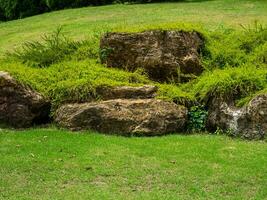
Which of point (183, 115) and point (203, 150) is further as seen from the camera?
point (183, 115)

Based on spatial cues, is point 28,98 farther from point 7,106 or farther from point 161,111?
point 161,111

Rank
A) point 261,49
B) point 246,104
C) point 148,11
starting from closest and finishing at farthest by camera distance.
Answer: point 246,104, point 261,49, point 148,11

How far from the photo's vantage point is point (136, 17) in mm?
20469

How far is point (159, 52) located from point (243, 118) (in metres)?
2.27

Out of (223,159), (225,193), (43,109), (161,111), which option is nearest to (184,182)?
(225,193)

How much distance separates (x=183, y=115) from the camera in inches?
387

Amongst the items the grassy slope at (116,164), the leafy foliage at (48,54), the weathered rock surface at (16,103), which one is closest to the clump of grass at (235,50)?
the grassy slope at (116,164)

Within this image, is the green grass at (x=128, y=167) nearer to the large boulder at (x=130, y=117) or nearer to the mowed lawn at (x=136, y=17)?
the large boulder at (x=130, y=117)

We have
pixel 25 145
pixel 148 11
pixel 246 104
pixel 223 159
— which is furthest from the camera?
pixel 148 11

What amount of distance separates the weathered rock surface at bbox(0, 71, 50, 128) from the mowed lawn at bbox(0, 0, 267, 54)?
23.0 ft

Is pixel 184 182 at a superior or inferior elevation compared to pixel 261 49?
inferior

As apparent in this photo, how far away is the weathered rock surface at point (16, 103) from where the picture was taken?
10.2 meters

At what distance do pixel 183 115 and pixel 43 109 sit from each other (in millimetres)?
2599

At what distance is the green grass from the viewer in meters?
6.91
